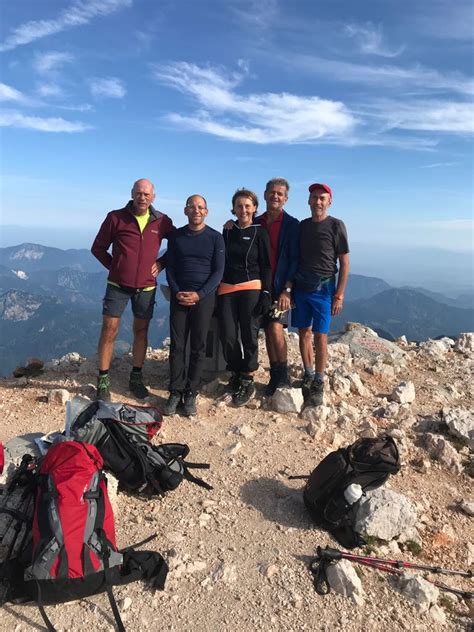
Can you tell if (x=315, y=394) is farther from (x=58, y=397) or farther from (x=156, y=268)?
(x=58, y=397)

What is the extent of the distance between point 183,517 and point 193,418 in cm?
225

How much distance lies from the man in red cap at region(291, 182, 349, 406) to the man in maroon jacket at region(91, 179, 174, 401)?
91.1 inches

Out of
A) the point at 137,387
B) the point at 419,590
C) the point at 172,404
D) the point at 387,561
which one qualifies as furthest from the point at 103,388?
the point at 419,590

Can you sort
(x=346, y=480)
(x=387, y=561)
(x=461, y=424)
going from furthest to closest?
(x=461, y=424), (x=346, y=480), (x=387, y=561)

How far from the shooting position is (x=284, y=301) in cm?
702

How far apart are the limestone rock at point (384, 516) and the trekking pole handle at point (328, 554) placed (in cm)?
54

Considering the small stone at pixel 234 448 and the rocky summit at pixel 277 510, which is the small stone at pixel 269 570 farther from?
the small stone at pixel 234 448

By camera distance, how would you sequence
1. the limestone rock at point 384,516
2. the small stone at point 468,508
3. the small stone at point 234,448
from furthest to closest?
1. the small stone at point 234,448
2. the small stone at point 468,508
3. the limestone rock at point 384,516

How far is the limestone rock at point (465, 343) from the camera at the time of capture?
11.3m

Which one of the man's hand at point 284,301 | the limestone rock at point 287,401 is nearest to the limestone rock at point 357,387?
the limestone rock at point 287,401

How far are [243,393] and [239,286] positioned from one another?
1841 mm

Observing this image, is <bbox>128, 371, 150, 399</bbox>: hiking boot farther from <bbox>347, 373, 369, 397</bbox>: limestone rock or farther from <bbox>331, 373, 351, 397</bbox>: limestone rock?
<bbox>347, 373, 369, 397</bbox>: limestone rock

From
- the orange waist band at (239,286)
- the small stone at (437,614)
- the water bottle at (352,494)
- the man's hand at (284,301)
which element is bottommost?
the small stone at (437,614)

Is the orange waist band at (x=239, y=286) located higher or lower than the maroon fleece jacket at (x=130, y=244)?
lower
